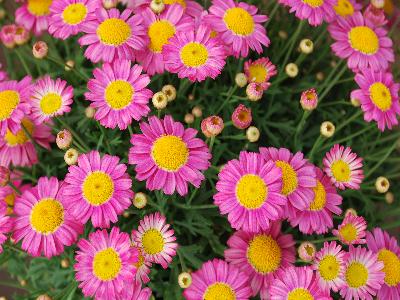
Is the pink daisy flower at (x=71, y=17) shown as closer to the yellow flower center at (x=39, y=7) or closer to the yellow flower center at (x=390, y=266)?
the yellow flower center at (x=39, y=7)

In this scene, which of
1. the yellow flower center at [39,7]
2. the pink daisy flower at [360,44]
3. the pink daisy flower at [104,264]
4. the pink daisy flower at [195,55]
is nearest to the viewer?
the pink daisy flower at [104,264]

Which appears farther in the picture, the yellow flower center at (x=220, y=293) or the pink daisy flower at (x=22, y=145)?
the pink daisy flower at (x=22, y=145)

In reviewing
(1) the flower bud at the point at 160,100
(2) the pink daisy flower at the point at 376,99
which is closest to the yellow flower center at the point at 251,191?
(1) the flower bud at the point at 160,100

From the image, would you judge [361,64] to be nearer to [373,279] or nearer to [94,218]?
[373,279]

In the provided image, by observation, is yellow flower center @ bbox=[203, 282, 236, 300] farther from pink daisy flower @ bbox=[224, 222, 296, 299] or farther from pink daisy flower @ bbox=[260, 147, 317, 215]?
pink daisy flower @ bbox=[260, 147, 317, 215]

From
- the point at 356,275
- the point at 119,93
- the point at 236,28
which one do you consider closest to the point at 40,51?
the point at 119,93

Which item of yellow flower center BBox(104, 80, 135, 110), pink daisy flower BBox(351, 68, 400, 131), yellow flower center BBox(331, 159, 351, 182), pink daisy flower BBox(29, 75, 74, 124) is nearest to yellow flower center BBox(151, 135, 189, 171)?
yellow flower center BBox(104, 80, 135, 110)
